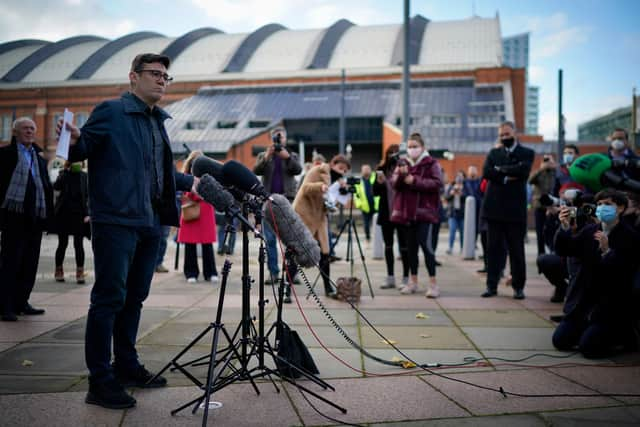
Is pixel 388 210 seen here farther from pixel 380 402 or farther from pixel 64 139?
pixel 64 139

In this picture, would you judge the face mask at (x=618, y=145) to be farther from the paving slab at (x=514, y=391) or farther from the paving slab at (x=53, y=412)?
the paving slab at (x=53, y=412)

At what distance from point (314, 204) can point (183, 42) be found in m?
60.9

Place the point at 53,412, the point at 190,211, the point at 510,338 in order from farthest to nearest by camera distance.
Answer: the point at 190,211 → the point at 510,338 → the point at 53,412

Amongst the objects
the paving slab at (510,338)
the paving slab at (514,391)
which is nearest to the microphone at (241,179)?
the paving slab at (514,391)

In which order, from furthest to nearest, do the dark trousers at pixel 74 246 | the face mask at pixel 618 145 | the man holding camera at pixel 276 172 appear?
the dark trousers at pixel 74 246
the man holding camera at pixel 276 172
the face mask at pixel 618 145

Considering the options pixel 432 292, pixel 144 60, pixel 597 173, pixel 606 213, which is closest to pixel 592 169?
pixel 597 173

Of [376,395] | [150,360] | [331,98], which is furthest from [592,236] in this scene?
[331,98]

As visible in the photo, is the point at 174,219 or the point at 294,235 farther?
the point at 174,219

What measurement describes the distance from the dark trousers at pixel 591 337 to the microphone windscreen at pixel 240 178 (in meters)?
3.05

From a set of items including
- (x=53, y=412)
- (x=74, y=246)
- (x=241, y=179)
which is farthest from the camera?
(x=74, y=246)

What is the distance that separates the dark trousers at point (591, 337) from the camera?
4.68m

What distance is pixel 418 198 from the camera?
7.62m

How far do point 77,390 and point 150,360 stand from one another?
0.78 m

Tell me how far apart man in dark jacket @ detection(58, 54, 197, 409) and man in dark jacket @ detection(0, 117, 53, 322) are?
2750 mm
